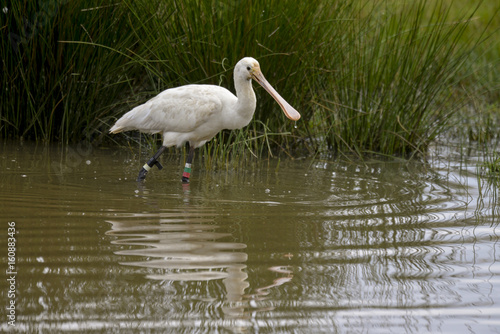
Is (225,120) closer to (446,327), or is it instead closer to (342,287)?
(342,287)

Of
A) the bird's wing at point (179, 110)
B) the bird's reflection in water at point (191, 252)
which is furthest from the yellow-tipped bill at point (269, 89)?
the bird's reflection in water at point (191, 252)

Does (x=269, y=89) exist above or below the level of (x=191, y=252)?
above

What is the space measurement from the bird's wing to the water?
0.41 metres

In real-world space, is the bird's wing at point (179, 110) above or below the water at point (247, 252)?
above

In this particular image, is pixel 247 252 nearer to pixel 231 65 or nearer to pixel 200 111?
pixel 200 111

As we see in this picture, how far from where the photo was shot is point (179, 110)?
6.43 metres

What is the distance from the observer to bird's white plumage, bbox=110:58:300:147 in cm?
623

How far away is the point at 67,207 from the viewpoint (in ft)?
16.0

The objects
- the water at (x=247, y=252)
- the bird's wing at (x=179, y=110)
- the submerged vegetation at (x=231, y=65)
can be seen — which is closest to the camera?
the water at (x=247, y=252)

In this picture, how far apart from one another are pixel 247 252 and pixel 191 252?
28 centimetres

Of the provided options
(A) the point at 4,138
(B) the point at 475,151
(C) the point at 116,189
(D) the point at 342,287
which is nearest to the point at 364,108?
(B) the point at 475,151

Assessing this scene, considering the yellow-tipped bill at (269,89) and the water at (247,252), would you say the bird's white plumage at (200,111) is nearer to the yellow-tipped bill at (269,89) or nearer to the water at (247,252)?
the yellow-tipped bill at (269,89)

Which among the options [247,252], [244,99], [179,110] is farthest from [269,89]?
[247,252]

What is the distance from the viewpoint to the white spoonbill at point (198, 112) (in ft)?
20.4
